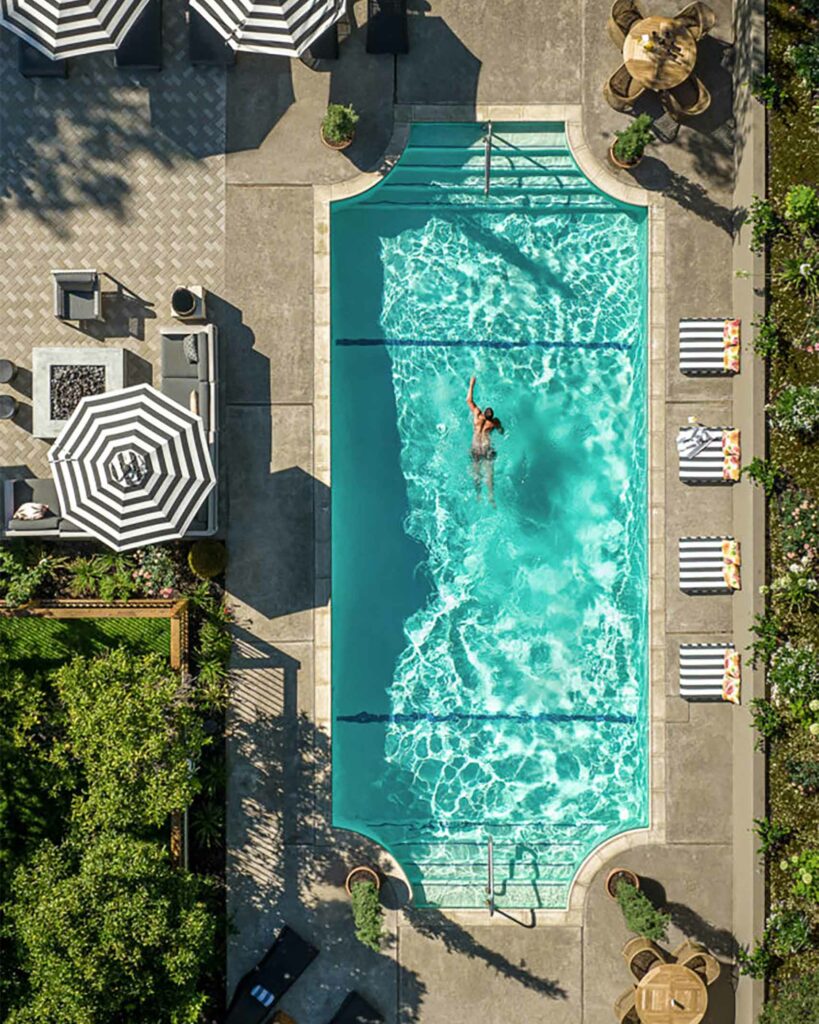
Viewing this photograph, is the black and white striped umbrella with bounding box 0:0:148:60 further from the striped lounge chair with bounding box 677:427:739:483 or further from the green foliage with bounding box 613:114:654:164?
the striped lounge chair with bounding box 677:427:739:483

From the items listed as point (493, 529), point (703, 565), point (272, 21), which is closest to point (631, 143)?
point (272, 21)

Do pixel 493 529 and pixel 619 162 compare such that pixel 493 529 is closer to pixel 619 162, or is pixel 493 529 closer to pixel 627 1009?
pixel 619 162

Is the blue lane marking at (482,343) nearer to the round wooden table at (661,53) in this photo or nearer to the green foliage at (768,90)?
the round wooden table at (661,53)

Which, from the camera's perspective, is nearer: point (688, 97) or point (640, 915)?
point (640, 915)

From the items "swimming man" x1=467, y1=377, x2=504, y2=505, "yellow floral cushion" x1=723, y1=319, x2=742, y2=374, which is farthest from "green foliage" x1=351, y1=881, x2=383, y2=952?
"yellow floral cushion" x1=723, y1=319, x2=742, y2=374

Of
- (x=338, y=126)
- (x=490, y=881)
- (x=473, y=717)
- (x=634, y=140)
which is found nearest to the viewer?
(x=634, y=140)

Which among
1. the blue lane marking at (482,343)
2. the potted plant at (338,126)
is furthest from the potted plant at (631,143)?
the potted plant at (338,126)
